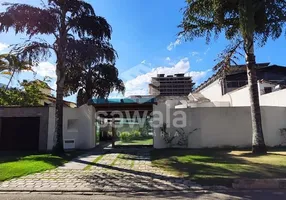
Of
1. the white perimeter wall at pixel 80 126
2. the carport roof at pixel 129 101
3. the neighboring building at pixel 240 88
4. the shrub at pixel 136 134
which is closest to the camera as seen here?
the carport roof at pixel 129 101

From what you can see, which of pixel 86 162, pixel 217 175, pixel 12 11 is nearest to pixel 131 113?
pixel 86 162

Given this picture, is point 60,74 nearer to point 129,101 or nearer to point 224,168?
point 129,101

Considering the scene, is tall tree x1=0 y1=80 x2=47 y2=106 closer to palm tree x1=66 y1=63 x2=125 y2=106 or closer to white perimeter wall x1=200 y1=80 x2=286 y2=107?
palm tree x1=66 y1=63 x2=125 y2=106

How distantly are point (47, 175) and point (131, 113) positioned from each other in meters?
11.7

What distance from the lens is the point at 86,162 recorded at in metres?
10.6

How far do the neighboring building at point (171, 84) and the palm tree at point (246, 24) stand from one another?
50677 mm

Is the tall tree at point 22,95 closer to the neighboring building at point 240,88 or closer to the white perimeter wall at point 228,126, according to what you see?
the neighboring building at point 240,88

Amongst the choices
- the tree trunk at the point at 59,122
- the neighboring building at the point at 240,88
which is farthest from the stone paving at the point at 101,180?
the neighboring building at the point at 240,88

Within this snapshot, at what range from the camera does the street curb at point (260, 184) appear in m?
6.50

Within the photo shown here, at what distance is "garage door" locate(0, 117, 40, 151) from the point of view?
51.2ft

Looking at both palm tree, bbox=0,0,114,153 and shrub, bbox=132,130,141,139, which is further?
shrub, bbox=132,130,141,139

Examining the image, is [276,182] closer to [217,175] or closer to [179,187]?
[217,175]

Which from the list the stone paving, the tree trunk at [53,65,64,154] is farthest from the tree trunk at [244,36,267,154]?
the tree trunk at [53,65,64,154]

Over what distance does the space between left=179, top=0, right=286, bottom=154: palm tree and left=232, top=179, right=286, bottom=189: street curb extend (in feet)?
16.1
